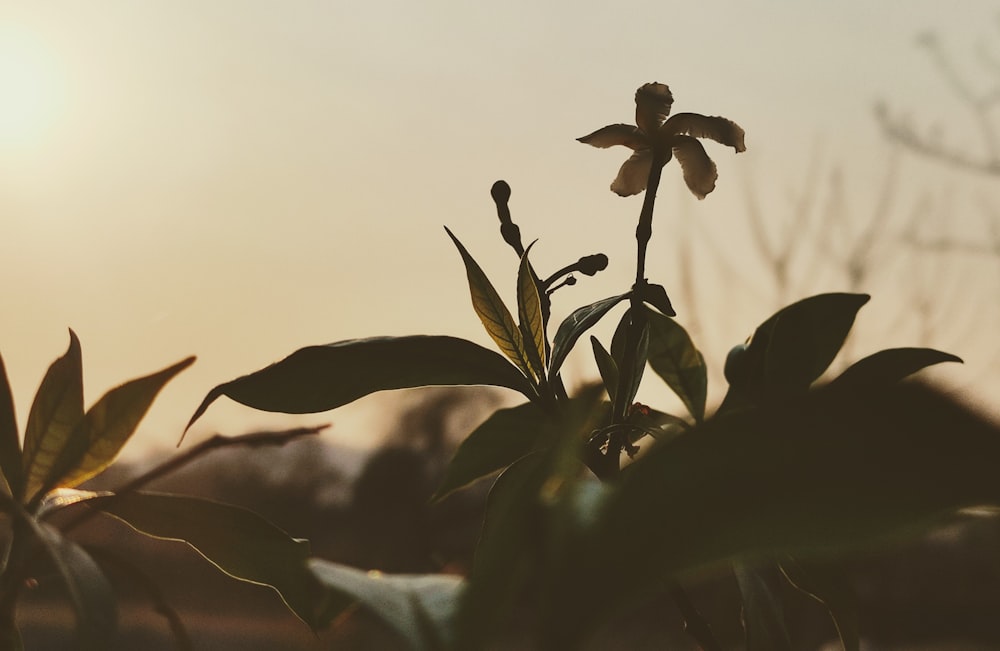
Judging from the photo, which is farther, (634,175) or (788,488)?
(634,175)

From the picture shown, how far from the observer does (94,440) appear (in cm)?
22

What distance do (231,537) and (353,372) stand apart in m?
0.06

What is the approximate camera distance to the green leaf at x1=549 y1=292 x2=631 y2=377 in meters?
0.24

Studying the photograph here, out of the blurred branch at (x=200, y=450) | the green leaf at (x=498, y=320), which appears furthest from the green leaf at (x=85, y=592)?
the green leaf at (x=498, y=320)

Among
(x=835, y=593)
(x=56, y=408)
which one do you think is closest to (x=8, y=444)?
(x=56, y=408)

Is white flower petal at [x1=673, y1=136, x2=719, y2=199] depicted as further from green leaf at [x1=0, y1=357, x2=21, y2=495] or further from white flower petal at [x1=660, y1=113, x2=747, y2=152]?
green leaf at [x1=0, y1=357, x2=21, y2=495]

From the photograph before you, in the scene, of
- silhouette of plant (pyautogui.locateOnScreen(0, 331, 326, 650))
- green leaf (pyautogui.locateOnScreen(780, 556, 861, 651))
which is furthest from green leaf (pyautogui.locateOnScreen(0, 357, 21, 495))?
green leaf (pyautogui.locateOnScreen(780, 556, 861, 651))

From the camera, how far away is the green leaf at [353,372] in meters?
0.22

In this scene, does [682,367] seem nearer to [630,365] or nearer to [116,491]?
[630,365]

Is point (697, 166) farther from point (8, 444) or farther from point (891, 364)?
point (8, 444)

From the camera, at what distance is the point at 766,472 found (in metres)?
0.11

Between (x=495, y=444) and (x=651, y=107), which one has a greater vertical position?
(x=651, y=107)

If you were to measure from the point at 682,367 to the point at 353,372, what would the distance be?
0.13 meters

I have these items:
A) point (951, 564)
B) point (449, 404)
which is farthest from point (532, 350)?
point (951, 564)
